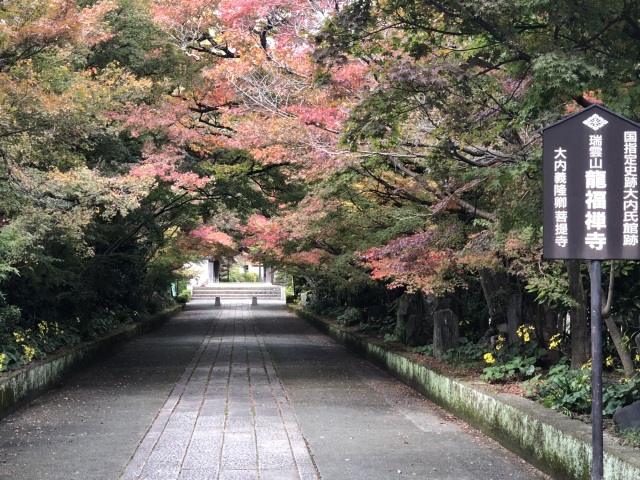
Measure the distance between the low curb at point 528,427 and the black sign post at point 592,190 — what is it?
845 mm

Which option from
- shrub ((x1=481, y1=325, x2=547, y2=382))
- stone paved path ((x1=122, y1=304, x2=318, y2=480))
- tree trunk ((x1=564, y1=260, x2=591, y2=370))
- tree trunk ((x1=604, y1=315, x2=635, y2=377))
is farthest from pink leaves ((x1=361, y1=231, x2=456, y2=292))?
tree trunk ((x1=604, y1=315, x2=635, y2=377))

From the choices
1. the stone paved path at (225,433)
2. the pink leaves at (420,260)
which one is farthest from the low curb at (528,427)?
the stone paved path at (225,433)

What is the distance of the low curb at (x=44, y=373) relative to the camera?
32.7ft

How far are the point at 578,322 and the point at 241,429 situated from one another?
4.50 metres

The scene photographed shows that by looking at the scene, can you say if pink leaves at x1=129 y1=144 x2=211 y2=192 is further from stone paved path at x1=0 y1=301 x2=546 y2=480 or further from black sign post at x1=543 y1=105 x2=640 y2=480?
black sign post at x1=543 y1=105 x2=640 y2=480

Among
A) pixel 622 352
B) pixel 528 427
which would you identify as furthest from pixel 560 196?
pixel 622 352

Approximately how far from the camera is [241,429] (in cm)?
876

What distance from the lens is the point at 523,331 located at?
11.1 m

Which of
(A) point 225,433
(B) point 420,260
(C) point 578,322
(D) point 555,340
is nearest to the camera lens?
(A) point 225,433

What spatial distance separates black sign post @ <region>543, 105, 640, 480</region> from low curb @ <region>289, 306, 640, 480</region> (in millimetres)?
845

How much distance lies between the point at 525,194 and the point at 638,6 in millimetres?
2056

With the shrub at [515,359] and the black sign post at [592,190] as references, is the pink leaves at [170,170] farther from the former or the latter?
the black sign post at [592,190]

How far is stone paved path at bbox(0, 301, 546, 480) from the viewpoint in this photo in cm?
696

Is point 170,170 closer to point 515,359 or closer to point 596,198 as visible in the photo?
point 515,359
